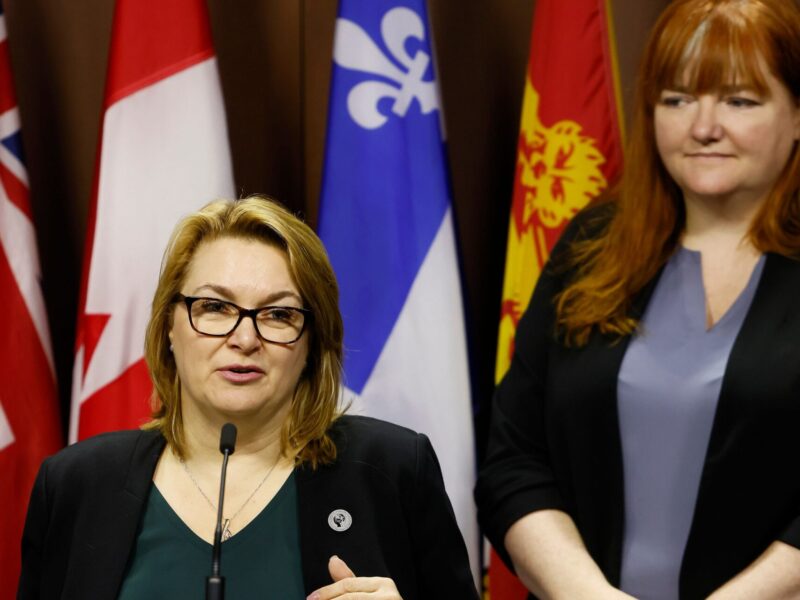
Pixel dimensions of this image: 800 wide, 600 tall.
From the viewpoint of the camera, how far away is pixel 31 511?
176 cm

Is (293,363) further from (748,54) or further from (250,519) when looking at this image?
(748,54)

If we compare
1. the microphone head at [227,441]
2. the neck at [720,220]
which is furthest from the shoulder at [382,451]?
the neck at [720,220]

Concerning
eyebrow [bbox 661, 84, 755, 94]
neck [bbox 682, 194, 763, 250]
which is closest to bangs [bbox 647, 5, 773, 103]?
eyebrow [bbox 661, 84, 755, 94]

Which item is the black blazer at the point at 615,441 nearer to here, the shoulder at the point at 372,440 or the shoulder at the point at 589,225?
the shoulder at the point at 589,225

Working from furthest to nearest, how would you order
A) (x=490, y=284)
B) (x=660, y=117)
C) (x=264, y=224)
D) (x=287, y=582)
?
(x=490, y=284) < (x=660, y=117) < (x=264, y=224) < (x=287, y=582)

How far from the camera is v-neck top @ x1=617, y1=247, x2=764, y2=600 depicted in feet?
5.92

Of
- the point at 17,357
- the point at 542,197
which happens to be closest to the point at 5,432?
the point at 17,357

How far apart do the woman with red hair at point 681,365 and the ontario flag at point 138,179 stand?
2.54 ft

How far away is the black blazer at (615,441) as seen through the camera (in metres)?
1.76

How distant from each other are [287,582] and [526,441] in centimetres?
50

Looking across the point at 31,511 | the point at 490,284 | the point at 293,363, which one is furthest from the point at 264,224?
the point at 490,284

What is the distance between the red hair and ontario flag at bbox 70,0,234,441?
816 millimetres

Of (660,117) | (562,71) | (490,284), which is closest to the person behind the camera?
(660,117)

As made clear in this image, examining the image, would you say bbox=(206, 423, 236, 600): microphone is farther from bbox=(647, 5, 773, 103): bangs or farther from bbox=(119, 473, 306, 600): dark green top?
bbox=(647, 5, 773, 103): bangs
